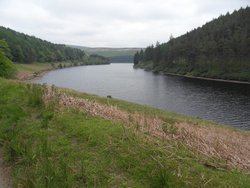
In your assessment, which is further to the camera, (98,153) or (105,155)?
(98,153)

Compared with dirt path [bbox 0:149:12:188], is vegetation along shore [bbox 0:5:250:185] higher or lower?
higher

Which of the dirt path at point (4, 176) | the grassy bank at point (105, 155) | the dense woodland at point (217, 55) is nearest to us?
the grassy bank at point (105, 155)

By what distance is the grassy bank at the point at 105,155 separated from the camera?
658cm

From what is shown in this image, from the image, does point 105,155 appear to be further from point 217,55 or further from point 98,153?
point 217,55

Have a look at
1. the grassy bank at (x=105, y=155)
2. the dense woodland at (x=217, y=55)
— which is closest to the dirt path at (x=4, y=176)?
the grassy bank at (x=105, y=155)

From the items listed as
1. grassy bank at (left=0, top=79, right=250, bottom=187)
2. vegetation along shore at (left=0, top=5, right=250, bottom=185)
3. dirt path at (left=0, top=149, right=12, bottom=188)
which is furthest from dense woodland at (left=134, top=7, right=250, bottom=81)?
dirt path at (left=0, top=149, right=12, bottom=188)

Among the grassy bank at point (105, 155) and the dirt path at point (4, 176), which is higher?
the grassy bank at point (105, 155)

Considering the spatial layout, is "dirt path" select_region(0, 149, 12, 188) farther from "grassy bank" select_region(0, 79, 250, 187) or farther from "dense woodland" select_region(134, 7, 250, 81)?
"dense woodland" select_region(134, 7, 250, 81)

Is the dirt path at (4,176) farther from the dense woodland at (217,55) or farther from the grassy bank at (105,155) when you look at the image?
the dense woodland at (217,55)

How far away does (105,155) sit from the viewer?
7.78 m

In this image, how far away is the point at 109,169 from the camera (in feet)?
23.5

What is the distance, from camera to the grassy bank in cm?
658

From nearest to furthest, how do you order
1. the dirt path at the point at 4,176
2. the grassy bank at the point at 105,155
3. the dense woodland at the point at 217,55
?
1. the grassy bank at the point at 105,155
2. the dirt path at the point at 4,176
3. the dense woodland at the point at 217,55

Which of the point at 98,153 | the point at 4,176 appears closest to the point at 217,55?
the point at 98,153
